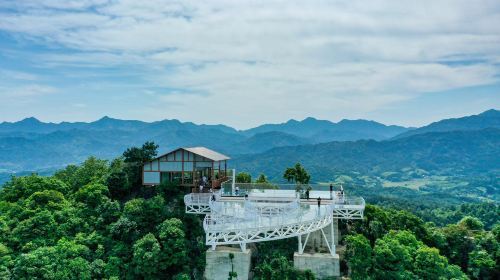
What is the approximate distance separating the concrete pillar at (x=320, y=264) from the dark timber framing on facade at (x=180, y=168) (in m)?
11.1

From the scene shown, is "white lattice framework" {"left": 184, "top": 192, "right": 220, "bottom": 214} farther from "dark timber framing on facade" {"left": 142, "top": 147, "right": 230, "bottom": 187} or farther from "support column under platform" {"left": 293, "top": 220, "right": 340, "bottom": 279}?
"support column under platform" {"left": 293, "top": 220, "right": 340, "bottom": 279}

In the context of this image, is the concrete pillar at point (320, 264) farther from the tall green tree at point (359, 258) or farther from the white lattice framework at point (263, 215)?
the tall green tree at point (359, 258)

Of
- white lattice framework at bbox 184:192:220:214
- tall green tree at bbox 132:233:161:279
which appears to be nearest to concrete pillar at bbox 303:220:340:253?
white lattice framework at bbox 184:192:220:214

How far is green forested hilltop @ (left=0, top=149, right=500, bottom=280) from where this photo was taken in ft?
85.3

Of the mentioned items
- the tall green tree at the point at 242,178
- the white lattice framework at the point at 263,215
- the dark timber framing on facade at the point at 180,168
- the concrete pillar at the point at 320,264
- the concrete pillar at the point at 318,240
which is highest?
the dark timber framing on facade at the point at 180,168

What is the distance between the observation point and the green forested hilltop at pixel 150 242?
85.3ft

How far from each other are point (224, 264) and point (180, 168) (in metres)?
11.1

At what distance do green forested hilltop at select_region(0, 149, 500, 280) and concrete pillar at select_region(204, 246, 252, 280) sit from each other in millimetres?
766

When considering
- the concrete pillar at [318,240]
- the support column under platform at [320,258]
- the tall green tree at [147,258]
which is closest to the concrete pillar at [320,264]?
the support column under platform at [320,258]

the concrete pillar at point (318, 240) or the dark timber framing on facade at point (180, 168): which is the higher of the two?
the dark timber framing on facade at point (180, 168)

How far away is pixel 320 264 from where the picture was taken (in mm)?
26828

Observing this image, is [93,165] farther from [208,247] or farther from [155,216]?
[208,247]

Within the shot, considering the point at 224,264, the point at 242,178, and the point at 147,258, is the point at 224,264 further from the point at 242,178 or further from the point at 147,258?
the point at 242,178

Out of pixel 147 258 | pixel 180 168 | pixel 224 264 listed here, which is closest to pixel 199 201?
pixel 180 168
